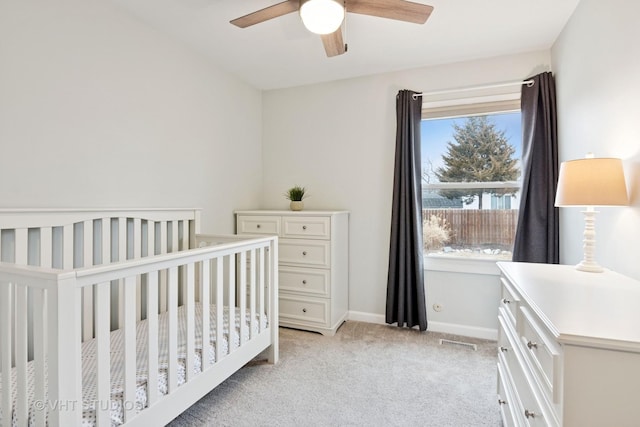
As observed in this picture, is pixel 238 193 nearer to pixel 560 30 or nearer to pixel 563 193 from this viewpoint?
pixel 563 193

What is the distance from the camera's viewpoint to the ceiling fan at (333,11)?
1.49 metres

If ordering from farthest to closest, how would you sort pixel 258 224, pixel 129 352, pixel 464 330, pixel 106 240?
pixel 258 224
pixel 464 330
pixel 106 240
pixel 129 352

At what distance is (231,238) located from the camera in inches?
88.0

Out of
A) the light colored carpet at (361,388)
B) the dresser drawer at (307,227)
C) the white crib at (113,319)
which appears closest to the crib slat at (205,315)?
the white crib at (113,319)

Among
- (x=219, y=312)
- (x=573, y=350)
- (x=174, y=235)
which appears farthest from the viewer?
(x=174, y=235)

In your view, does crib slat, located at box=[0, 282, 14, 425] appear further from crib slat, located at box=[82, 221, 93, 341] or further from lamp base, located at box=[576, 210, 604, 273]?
lamp base, located at box=[576, 210, 604, 273]

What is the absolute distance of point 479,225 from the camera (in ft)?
8.91

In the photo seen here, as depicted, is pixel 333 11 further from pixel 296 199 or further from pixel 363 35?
pixel 296 199

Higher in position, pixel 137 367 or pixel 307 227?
pixel 307 227

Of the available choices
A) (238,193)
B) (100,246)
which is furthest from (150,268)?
(238,193)

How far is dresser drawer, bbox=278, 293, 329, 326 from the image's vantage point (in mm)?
2672

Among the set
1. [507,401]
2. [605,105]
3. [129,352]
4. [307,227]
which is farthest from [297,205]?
[605,105]

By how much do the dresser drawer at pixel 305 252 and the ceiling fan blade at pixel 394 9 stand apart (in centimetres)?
166

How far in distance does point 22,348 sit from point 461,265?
2739mm
